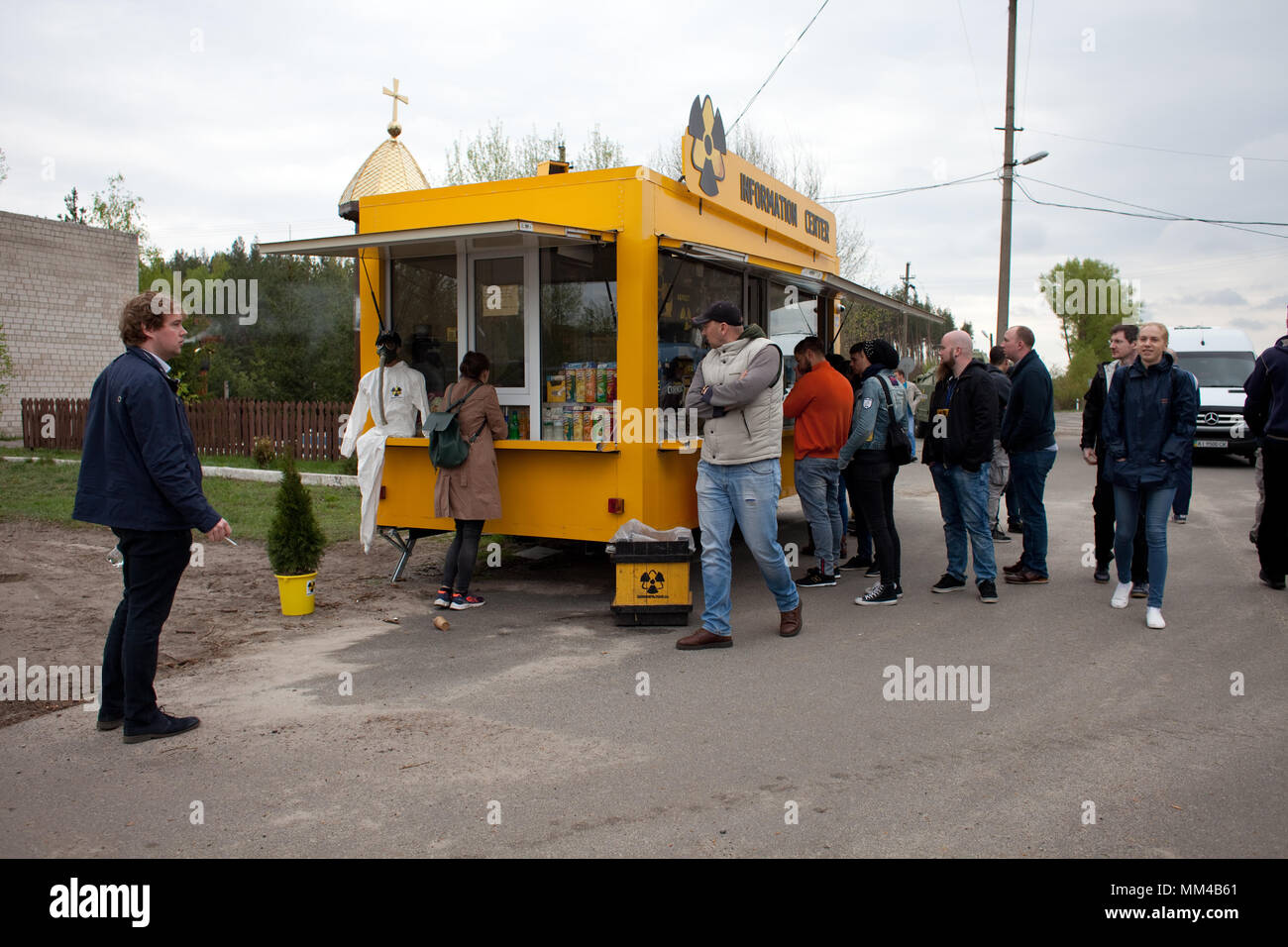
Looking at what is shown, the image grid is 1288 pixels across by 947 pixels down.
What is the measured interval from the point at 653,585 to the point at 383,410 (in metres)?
2.88

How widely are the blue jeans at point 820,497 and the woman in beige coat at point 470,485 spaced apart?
245cm

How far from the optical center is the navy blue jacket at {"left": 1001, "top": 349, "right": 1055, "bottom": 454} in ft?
25.5

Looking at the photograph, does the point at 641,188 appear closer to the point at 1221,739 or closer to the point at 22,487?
the point at 1221,739

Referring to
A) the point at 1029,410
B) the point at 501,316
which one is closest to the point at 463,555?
the point at 501,316

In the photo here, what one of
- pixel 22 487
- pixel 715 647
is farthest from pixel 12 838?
pixel 22 487

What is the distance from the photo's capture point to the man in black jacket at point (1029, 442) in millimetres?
7770

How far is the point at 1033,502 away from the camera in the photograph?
25.3 feet

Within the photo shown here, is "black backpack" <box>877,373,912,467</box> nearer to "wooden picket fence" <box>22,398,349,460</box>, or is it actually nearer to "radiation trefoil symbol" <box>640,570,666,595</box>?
"radiation trefoil symbol" <box>640,570,666,595</box>

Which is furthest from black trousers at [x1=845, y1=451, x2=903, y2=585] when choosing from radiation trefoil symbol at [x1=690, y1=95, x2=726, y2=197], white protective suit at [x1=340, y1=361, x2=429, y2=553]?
white protective suit at [x1=340, y1=361, x2=429, y2=553]

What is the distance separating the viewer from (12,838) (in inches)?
135

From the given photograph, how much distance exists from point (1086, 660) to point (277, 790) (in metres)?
4.49

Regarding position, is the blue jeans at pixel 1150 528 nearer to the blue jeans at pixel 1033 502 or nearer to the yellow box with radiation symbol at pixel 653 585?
the blue jeans at pixel 1033 502

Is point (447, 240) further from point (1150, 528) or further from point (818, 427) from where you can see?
point (1150, 528)
